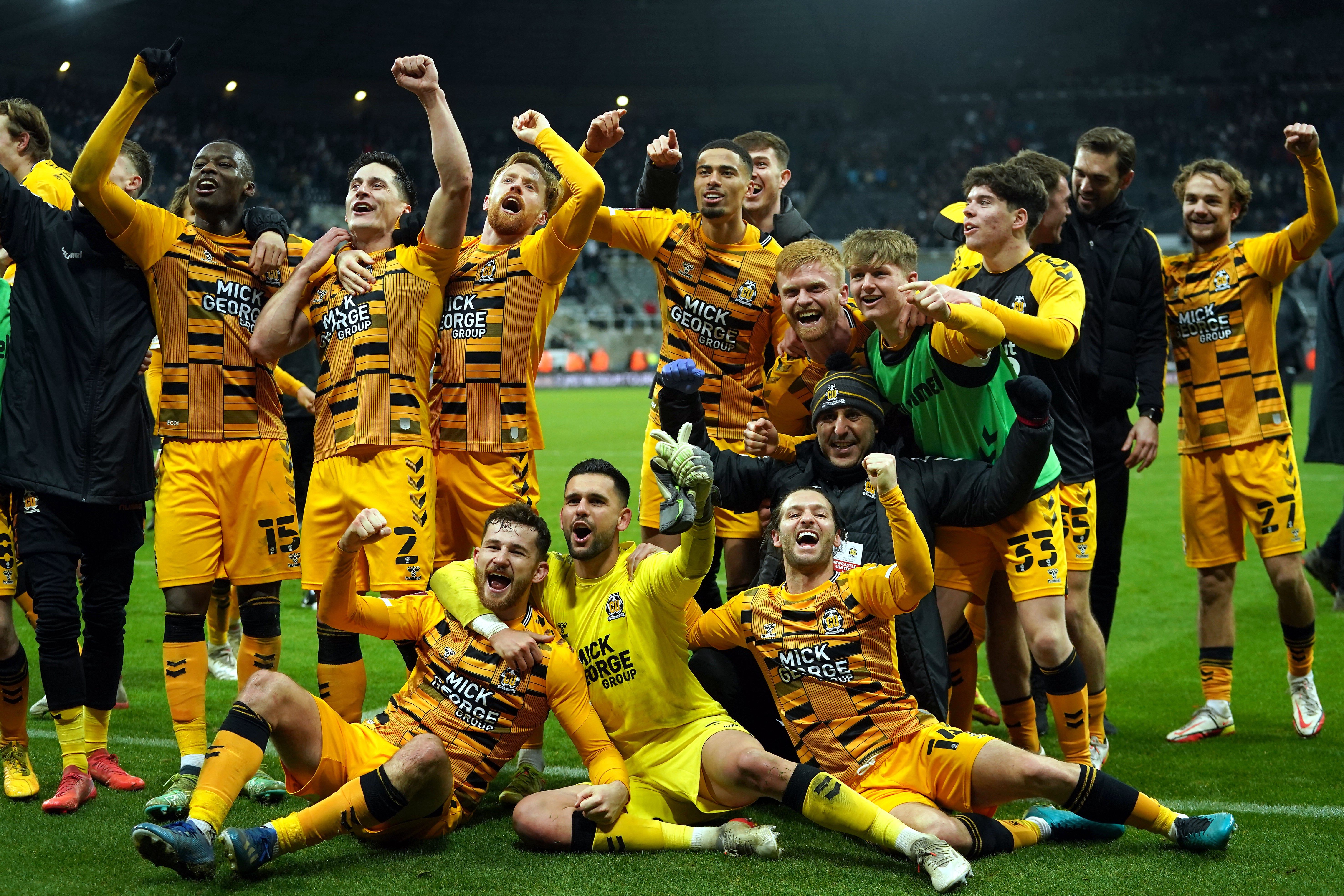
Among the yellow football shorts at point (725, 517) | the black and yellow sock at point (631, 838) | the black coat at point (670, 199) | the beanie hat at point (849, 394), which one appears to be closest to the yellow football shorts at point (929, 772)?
the black and yellow sock at point (631, 838)

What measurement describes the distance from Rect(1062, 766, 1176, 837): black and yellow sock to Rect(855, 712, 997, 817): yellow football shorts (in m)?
0.31

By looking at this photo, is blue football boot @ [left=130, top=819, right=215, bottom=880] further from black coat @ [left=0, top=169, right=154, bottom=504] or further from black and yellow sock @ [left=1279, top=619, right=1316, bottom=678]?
black and yellow sock @ [left=1279, top=619, right=1316, bottom=678]

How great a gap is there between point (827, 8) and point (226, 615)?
39.0 m

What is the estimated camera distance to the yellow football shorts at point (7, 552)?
483 cm

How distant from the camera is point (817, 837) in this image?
14.6ft

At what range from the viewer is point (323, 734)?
164 inches

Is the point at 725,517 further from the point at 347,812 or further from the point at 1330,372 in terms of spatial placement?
the point at 1330,372

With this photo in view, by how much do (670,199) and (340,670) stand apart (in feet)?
9.04

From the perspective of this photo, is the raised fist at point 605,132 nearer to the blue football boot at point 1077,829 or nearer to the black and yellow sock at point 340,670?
the black and yellow sock at point 340,670

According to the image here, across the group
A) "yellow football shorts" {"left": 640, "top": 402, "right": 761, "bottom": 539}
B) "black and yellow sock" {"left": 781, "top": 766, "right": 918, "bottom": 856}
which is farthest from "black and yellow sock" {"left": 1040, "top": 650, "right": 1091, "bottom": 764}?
"yellow football shorts" {"left": 640, "top": 402, "right": 761, "bottom": 539}

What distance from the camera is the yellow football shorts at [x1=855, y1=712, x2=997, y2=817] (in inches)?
163

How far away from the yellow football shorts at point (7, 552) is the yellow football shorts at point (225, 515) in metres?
0.53

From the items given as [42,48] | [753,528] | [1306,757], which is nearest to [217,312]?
[753,528]

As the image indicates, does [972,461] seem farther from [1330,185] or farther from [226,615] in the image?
[226,615]
